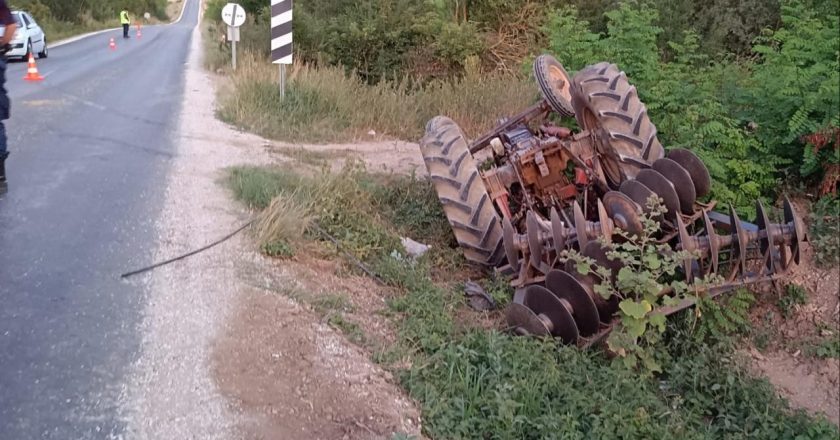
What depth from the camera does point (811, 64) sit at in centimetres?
564

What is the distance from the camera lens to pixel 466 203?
6.00 meters

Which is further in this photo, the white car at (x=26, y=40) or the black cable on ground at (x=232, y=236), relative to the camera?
the white car at (x=26, y=40)

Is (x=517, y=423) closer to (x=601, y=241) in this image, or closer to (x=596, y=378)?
(x=596, y=378)

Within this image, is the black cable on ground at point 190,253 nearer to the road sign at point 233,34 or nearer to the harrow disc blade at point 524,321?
the harrow disc blade at point 524,321

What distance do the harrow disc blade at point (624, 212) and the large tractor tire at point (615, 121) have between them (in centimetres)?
83

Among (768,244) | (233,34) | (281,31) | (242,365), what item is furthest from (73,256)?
(233,34)

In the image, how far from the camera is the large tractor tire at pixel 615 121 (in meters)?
5.95

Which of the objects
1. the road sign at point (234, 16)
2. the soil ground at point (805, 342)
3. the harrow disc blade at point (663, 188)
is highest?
the road sign at point (234, 16)

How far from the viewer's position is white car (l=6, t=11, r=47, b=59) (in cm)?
2167

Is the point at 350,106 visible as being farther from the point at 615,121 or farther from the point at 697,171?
the point at 697,171

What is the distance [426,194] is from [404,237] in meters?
0.86

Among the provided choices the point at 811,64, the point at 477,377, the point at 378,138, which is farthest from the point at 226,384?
A: the point at 378,138

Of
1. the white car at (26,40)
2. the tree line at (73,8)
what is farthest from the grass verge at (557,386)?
the tree line at (73,8)

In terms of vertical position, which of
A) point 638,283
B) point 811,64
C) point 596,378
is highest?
point 811,64
